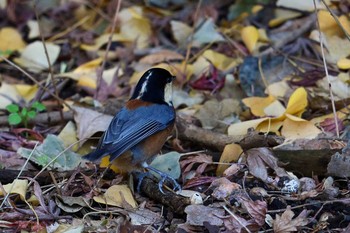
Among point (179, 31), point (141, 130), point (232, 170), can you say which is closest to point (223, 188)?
point (232, 170)

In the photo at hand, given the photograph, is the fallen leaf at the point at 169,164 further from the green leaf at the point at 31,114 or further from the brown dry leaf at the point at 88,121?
the green leaf at the point at 31,114

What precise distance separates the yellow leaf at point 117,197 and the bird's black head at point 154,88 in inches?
29.2

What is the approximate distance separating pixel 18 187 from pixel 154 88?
3.84ft

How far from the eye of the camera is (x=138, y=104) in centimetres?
471

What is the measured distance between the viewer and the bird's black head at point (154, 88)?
4.82 meters

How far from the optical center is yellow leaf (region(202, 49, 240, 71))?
20.1ft

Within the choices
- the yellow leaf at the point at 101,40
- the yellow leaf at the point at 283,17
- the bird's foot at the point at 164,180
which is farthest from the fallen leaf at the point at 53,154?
the yellow leaf at the point at 283,17

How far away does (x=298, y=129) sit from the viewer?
4824mm

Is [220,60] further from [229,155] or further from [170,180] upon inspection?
[170,180]

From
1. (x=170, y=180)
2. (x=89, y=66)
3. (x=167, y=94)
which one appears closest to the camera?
(x=170, y=180)

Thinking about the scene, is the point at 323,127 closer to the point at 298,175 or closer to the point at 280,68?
the point at 298,175

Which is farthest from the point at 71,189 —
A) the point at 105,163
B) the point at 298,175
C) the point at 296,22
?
the point at 296,22

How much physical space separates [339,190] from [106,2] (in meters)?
3.90

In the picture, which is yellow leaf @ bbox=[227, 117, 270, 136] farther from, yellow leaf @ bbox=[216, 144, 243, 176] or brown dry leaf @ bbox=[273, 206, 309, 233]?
brown dry leaf @ bbox=[273, 206, 309, 233]
